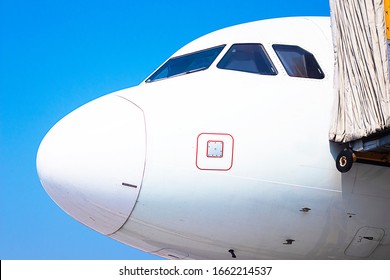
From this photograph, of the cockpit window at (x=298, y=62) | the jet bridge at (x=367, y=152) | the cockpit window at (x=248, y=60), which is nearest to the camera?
the jet bridge at (x=367, y=152)

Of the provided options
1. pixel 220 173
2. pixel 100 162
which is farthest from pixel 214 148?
pixel 100 162

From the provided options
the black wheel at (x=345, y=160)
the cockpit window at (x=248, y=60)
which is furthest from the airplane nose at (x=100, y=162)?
the black wheel at (x=345, y=160)

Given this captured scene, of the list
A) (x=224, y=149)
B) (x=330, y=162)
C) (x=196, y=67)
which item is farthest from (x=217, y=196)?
(x=196, y=67)

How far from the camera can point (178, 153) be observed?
785cm

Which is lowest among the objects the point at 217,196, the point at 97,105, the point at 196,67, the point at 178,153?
the point at 217,196

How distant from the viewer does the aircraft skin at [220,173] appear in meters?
7.84

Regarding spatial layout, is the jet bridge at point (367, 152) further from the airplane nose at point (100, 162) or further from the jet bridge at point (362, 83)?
the airplane nose at point (100, 162)

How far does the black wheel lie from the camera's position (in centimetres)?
786

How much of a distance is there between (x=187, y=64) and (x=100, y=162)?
2.35 m

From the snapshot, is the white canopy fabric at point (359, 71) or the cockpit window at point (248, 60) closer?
the white canopy fabric at point (359, 71)

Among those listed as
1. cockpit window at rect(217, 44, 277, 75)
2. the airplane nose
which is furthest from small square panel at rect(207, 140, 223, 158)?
cockpit window at rect(217, 44, 277, 75)

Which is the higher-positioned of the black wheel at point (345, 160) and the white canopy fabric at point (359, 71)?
the white canopy fabric at point (359, 71)
